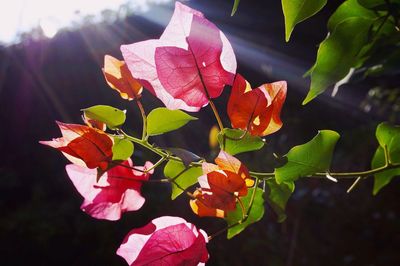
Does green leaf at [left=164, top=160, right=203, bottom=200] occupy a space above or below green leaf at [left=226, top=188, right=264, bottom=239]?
above

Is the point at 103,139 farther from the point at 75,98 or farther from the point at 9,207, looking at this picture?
the point at 75,98

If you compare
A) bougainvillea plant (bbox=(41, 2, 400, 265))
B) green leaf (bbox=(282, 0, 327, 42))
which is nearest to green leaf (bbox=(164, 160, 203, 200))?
bougainvillea plant (bbox=(41, 2, 400, 265))

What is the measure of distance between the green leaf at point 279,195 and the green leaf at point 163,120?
71mm

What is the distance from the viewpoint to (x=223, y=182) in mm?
257

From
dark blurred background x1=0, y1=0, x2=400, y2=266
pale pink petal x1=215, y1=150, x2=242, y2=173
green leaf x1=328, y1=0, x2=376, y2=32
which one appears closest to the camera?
pale pink petal x1=215, y1=150, x2=242, y2=173

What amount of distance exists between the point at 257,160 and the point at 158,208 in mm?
583

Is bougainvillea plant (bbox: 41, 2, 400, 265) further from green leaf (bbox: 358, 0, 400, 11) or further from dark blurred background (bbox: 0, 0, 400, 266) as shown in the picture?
dark blurred background (bbox: 0, 0, 400, 266)

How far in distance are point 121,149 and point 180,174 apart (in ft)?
0.14

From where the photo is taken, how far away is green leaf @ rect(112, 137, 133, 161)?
28cm

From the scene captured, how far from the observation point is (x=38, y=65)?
3904mm

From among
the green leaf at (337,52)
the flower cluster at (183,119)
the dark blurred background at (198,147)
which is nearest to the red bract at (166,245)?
the flower cluster at (183,119)

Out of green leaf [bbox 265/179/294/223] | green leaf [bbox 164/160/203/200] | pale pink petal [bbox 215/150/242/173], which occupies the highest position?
pale pink petal [bbox 215/150/242/173]

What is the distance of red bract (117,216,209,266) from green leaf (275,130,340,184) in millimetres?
63

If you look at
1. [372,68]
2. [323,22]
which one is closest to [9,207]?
[323,22]
